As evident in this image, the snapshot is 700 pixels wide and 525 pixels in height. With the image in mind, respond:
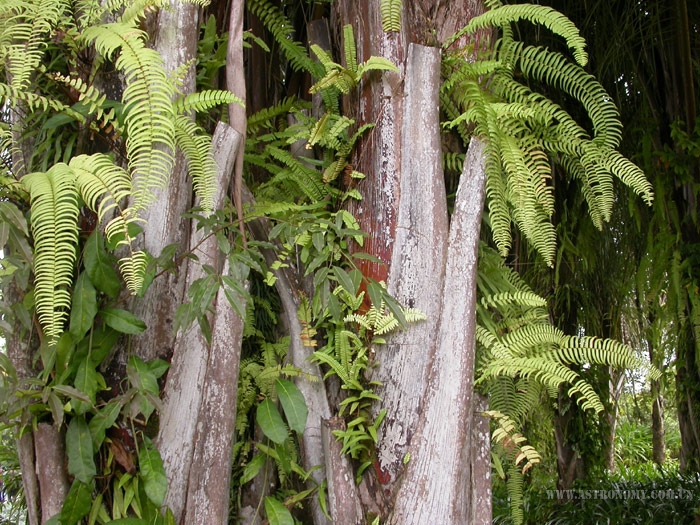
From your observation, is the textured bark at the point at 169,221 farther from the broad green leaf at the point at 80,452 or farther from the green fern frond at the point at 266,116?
the green fern frond at the point at 266,116

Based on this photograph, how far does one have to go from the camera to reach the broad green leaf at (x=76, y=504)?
1.58 meters

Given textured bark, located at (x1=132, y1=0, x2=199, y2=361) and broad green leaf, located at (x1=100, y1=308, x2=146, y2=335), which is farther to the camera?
textured bark, located at (x1=132, y1=0, x2=199, y2=361)

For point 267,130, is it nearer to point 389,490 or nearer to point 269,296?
point 269,296

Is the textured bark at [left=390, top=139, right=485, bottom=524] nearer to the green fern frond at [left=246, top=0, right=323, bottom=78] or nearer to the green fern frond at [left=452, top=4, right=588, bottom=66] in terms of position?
the green fern frond at [left=452, top=4, right=588, bottom=66]

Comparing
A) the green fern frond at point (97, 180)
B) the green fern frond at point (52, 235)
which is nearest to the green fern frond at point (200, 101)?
the green fern frond at point (97, 180)

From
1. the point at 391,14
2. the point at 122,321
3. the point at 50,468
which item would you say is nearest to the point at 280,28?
the point at 391,14

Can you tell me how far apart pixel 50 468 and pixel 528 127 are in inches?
69.7

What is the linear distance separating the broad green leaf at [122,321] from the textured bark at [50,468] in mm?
320

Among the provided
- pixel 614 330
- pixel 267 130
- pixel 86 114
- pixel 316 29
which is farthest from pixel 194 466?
pixel 614 330

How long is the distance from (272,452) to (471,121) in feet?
4.07

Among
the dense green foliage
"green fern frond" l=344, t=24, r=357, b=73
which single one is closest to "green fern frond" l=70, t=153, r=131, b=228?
the dense green foliage

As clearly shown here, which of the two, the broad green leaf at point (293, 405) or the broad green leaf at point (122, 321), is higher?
the broad green leaf at point (122, 321)

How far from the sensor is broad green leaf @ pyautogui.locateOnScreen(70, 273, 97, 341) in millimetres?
1549

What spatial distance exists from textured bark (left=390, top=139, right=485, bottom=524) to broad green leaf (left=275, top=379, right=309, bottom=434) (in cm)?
32
